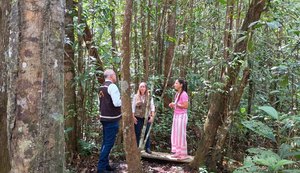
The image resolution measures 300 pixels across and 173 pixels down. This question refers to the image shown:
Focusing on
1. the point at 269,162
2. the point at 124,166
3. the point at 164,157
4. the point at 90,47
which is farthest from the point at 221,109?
the point at 269,162

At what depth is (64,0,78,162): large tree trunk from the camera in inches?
225

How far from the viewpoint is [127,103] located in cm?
429

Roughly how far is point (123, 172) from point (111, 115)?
118 cm

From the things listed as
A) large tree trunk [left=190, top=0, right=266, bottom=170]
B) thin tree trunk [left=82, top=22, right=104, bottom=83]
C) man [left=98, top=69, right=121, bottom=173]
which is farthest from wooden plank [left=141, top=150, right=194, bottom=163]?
thin tree trunk [left=82, top=22, right=104, bottom=83]

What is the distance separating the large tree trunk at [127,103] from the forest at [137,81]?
1cm

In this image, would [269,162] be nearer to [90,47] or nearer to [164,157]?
[164,157]

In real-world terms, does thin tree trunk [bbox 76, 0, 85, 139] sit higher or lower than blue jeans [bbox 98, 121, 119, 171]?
higher

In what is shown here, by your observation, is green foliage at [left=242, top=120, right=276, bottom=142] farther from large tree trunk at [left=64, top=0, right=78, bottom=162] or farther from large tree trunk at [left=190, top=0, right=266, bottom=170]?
large tree trunk at [left=64, top=0, right=78, bottom=162]

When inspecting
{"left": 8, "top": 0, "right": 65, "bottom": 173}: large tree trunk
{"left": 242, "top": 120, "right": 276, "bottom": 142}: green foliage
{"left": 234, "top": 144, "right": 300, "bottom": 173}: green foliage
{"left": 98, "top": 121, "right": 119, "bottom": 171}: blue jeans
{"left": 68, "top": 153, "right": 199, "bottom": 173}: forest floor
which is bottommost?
{"left": 68, "top": 153, "right": 199, "bottom": 173}: forest floor

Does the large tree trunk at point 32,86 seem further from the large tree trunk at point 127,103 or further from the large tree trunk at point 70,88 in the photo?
the large tree trunk at point 70,88

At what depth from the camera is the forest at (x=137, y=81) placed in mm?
1600

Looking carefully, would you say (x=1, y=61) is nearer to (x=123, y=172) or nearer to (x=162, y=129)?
(x=123, y=172)

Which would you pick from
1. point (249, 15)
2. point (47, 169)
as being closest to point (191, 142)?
point (249, 15)

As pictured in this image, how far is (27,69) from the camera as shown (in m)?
1.59
